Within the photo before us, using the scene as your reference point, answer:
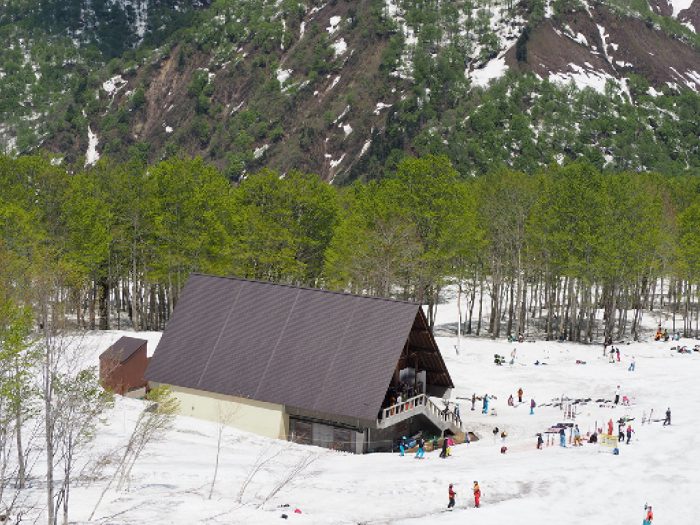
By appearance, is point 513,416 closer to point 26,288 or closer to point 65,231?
point 26,288

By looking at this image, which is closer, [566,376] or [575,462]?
[575,462]

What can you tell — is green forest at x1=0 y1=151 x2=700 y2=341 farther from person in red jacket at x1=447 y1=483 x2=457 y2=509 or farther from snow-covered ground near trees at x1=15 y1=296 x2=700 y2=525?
person in red jacket at x1=447 y1=483 x2=457 y2=509

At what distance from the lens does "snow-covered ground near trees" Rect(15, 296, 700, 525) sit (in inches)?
1298

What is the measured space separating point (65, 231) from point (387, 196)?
27.1 meters

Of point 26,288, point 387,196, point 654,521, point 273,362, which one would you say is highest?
point 387,196

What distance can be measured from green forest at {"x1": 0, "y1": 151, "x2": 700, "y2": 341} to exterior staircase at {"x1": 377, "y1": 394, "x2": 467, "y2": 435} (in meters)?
20.3

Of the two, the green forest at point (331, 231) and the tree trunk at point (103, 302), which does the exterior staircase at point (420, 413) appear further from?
the tree trunk at point (103, 302)

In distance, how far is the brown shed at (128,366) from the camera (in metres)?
51.3

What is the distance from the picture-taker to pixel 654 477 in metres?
41.2

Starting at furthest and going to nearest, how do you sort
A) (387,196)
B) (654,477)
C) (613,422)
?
1. (387,196)
2. (613,422)
3. (654,477)

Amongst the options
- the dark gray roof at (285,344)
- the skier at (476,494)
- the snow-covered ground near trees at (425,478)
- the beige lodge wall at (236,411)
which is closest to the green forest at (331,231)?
the dark gray roof at (285,344)

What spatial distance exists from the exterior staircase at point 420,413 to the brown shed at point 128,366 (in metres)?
15.8

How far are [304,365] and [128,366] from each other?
1231 centimetres

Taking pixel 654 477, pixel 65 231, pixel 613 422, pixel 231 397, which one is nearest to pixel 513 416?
pixel 613 422
